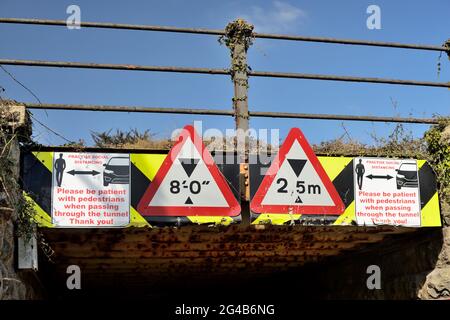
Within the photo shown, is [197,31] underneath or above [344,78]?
above

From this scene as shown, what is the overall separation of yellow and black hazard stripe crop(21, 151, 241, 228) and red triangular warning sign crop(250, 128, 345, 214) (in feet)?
0.91

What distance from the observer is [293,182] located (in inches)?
227

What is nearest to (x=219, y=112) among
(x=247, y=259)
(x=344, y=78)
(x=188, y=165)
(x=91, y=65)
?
(x=188, y=165)

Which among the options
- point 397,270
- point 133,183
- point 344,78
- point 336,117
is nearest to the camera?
point 133,183

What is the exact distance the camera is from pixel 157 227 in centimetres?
558

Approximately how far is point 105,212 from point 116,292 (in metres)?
4.78

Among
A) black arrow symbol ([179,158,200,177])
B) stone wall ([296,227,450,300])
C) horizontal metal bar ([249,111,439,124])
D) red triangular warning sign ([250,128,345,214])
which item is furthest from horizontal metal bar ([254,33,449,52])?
stone wall ([296,227,450,300])

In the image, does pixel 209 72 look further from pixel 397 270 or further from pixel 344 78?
pixel 397 270

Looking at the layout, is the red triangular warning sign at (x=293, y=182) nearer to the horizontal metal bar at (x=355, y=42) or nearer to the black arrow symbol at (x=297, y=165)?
the black arrow symbol at (x=297, y=165)

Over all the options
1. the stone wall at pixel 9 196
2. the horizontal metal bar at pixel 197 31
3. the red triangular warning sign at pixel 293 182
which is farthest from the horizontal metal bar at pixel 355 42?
the stone wall at pixel 9 196

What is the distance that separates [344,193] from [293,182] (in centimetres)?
57

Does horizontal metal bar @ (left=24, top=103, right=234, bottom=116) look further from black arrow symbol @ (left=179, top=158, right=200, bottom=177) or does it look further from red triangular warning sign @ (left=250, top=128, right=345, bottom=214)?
red triangular warning sign @ (left=250, top=128, right=345, bottom=214)

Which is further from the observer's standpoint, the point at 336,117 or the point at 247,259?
the point at 247,259
